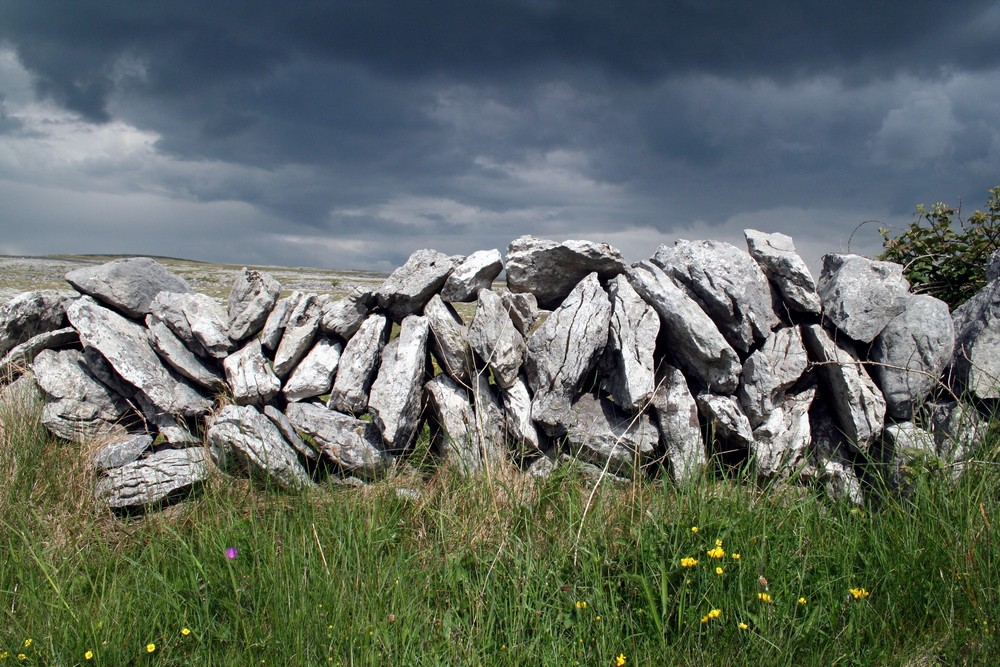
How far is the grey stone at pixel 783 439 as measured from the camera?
17.3 feet

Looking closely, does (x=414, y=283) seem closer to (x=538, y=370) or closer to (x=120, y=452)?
(x=538, y=370)

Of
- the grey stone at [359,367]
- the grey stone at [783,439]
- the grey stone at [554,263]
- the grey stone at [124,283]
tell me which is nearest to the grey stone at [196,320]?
the grey stone at [124,283]

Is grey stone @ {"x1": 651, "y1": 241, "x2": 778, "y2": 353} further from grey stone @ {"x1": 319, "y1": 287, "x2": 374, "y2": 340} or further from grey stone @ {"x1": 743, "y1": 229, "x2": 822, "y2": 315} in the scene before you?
grey stone @ {"x1": 319, "y1": 287, "x2": 374, "y2": 340}

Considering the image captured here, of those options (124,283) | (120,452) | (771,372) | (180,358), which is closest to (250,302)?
(180,358)

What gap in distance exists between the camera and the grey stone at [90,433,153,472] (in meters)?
5.56

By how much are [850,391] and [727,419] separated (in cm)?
110

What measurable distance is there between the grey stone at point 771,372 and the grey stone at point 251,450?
3.69 m

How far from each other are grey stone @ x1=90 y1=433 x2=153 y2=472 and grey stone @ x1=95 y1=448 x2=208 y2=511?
0.10 meters

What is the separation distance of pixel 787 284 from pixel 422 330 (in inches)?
130

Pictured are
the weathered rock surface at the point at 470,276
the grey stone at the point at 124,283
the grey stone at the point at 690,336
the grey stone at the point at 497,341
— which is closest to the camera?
the grey stone at the point at 690,336

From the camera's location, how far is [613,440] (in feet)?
17.6

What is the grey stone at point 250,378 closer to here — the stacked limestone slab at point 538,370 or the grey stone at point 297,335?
the stacked limestone slab at point 538,370

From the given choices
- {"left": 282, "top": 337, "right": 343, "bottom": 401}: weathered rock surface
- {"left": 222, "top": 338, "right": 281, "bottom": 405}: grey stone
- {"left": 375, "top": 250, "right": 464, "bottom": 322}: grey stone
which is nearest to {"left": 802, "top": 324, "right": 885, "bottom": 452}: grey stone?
{"left": 375, "top": 250, "right": 464, "bottom": 322}: grey stone

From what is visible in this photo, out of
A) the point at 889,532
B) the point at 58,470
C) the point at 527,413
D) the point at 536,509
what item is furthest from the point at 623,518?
the point at 58,470
